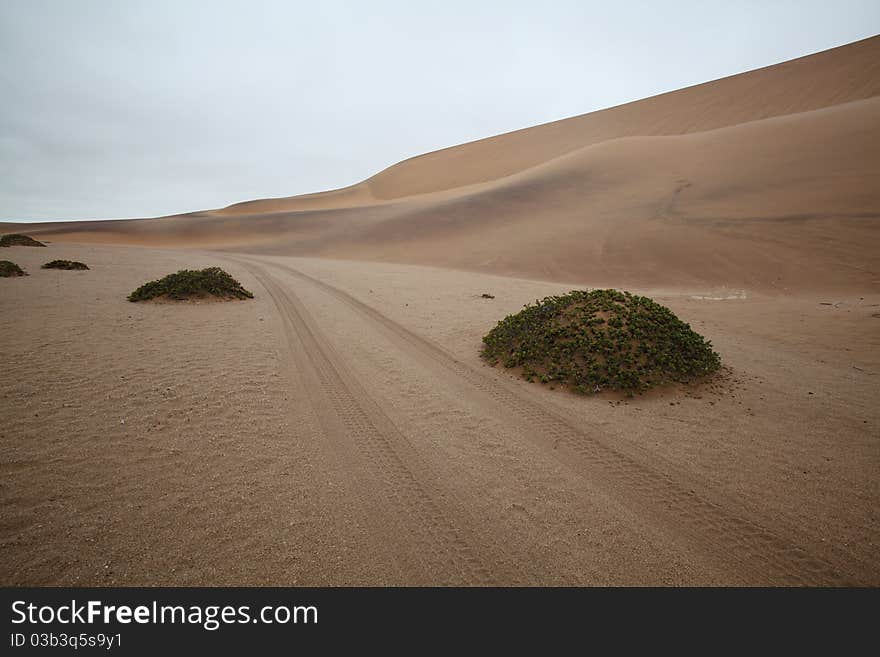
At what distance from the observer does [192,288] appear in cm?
1134

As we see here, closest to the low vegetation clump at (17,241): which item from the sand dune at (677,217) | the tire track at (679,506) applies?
the sand dune at (677,217)

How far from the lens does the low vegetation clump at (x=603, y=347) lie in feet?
19.9

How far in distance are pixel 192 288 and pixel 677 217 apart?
2346cm

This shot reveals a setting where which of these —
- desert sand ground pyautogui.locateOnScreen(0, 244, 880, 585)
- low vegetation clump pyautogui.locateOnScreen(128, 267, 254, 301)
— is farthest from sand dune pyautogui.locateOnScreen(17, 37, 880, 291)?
low vegetation clump pyautogui.locateOnScreen(128, 267, 254, 301)

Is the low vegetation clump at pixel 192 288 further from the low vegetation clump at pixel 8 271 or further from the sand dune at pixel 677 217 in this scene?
the sand dune at pixel 677 217

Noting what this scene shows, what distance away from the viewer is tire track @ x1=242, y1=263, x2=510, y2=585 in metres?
2.84

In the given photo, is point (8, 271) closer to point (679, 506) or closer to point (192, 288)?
point (192, 288)

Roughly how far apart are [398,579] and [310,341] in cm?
617

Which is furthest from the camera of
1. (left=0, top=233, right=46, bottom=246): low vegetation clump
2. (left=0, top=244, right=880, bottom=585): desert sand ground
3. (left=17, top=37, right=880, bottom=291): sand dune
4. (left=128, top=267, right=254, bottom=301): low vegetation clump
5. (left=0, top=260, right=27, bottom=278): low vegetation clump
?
(left=0, top=233, right=46, bottom=246): low vegetation clump

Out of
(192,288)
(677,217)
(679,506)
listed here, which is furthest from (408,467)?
(677,217)

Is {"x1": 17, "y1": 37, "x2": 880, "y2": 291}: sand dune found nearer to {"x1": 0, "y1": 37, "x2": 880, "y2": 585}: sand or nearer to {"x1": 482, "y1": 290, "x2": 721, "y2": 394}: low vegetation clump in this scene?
{"x1": 0, "y1": 37, "x2": 880, "y2": 585}: sand

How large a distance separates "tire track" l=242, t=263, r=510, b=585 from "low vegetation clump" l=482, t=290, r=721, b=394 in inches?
111

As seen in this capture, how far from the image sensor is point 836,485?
372 centimetres
